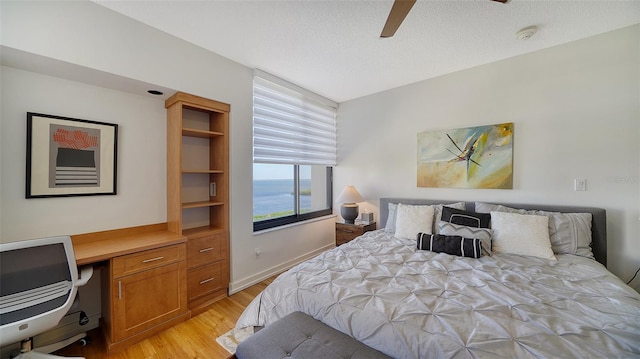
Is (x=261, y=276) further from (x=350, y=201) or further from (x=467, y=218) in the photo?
(x=467, y=218)

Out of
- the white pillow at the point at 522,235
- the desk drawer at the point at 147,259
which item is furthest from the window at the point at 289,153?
the white pillow at the point at 522,235

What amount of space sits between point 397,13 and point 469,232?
6.59 feet

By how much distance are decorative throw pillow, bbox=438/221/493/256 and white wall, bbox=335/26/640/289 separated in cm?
71

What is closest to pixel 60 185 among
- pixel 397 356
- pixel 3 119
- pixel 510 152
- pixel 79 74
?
pixel 3 119

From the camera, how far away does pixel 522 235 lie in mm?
2092

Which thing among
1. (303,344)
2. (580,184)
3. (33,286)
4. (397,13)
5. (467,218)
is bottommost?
(303,344)

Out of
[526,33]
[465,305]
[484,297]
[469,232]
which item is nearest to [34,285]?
[465,305]

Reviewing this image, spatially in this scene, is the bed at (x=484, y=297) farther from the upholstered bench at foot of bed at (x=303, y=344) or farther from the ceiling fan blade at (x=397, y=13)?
the ceiling fan blade at (x=397, y=13)

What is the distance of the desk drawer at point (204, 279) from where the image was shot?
7.54ft

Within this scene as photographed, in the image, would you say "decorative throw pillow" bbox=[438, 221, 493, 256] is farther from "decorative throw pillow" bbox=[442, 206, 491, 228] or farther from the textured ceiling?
the textured ceiling

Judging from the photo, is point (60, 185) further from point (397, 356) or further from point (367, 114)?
point (367, 114)

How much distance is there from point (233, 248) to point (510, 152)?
3.33 meters

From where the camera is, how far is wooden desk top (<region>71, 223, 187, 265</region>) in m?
1.70

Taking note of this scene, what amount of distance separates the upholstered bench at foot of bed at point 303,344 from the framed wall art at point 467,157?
8.05 ft
